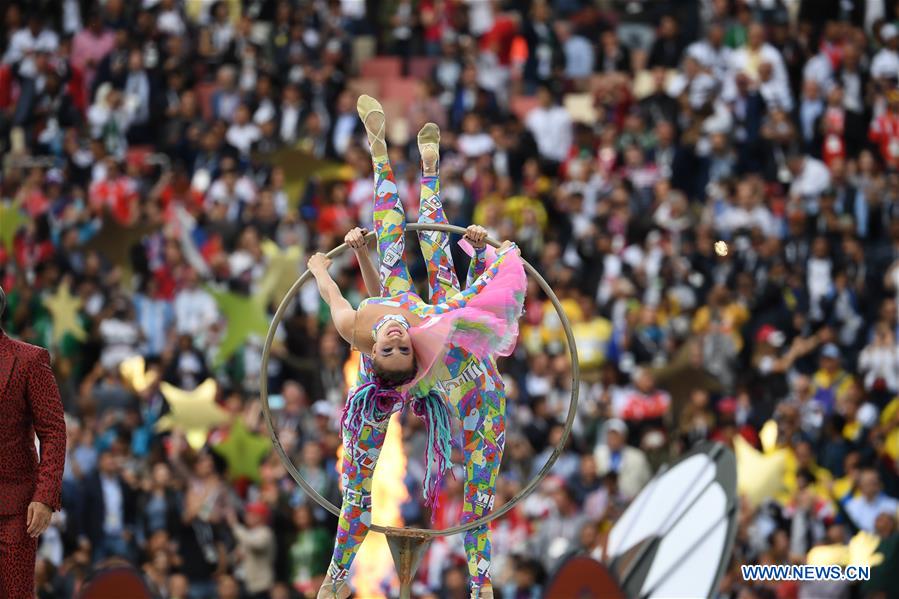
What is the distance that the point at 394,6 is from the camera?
82.3ft

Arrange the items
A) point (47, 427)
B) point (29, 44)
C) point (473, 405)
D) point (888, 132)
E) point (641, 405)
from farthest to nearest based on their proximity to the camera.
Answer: point (29, 44) → point (888, 132) → point (641, 405) → point (473, 405) → point (47, 427)

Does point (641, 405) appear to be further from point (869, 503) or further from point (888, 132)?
point (888, 132)

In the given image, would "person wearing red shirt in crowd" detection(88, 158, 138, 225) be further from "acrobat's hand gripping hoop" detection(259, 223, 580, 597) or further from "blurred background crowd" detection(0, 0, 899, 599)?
"acrobat's hand gripping hoop" detection(259, 223, 580, 597)

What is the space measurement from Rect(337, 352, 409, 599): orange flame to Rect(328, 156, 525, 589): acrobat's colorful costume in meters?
4.48

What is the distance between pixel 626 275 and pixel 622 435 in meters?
2.42

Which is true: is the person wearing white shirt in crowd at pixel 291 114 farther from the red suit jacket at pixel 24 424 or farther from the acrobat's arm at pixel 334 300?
the red suit jacket at pixel 24 424

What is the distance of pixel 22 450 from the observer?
34.0 feet

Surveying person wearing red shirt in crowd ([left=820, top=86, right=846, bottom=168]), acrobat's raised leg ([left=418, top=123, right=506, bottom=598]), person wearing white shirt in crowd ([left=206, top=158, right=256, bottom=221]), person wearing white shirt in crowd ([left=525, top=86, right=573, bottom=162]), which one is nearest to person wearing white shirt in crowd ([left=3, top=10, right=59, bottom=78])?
person wearing white shirt in crowd ([left=206, top=158, right=256, bottom=221])

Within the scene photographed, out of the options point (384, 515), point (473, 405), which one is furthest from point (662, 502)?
point (384, 515)

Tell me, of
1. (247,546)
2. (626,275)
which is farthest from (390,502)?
(626,275)

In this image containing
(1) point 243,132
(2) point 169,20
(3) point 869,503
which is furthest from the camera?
(2) point 169,20

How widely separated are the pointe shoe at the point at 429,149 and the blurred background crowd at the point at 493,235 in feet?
16.4

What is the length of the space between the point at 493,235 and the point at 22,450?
986 cm

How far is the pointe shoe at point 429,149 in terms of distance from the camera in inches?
459
